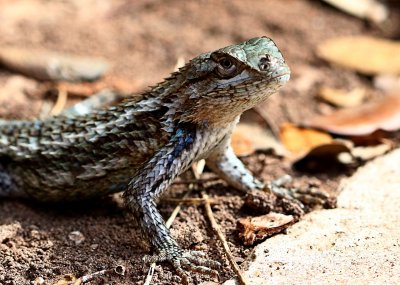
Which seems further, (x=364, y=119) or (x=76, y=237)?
(x=364, y=119)

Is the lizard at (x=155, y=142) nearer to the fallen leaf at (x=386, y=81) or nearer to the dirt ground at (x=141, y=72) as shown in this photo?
the dirt ground at (x=141, y=72)

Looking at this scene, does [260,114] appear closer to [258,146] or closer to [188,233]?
[258,146]

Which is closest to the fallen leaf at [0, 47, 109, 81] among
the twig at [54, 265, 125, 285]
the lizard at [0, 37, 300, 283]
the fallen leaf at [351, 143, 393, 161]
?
the lizard at [0, 37, 300, 283]

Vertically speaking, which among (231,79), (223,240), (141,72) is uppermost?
(231,79)

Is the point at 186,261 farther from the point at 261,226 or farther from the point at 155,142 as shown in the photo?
the point at 155,142

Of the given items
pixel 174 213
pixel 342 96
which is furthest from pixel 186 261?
pixel 342 96

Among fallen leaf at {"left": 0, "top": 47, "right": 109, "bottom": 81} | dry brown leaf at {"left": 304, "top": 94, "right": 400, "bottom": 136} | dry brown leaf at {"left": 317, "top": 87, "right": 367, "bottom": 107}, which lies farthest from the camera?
fallen leaf at {"left": 0, "top": 47, "right": 109, "bottom": 81}

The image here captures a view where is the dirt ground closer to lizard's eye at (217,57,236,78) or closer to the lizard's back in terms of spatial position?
the lizard's back
